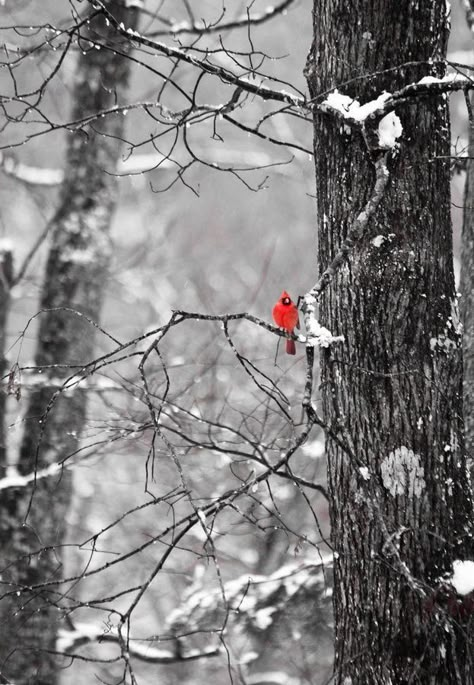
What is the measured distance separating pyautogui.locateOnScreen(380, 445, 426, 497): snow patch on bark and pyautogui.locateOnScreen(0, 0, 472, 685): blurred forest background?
0.43m

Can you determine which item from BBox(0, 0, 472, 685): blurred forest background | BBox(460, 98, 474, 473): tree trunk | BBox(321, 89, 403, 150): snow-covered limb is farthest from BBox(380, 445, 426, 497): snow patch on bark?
BBox(321, 89, 403, 150): snow-covered limb

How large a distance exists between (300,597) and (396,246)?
12.2ft

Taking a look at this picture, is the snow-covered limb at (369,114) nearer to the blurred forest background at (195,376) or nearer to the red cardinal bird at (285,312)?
the blurred forest background at (195,376)

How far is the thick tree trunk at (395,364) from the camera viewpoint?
9.32ft

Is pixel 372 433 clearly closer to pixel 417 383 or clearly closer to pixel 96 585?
pixel 417 383

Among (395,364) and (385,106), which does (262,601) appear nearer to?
(395,364)

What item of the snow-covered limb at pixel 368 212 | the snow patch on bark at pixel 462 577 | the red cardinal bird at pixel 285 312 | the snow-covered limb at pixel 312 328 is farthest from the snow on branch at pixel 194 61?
the snow patch on bark at pixel 462 577

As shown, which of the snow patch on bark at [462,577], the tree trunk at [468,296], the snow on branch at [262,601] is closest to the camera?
the snow patch on bark at [462,577]

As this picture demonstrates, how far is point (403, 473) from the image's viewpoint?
2.91m

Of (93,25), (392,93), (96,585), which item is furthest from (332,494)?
(96,585)

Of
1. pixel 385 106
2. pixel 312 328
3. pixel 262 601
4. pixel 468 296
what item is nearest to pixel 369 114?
pixel 385 106

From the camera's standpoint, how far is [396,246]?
299cm

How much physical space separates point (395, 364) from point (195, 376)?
3.46m

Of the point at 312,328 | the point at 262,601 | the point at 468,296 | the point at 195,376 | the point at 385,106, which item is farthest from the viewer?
the point at 195,376
